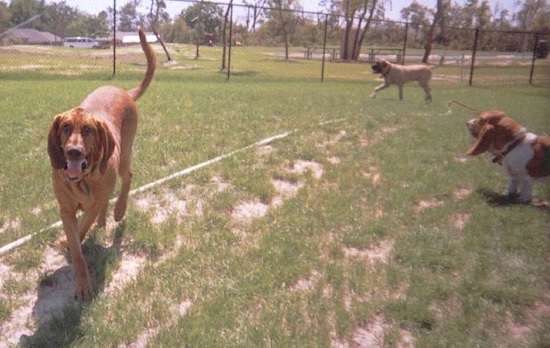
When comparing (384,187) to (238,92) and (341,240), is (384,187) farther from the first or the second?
(238,92)

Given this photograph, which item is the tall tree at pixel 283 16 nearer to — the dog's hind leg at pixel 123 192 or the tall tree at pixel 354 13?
the tall tree at pixel 354 13

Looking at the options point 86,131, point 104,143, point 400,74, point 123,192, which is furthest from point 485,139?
point 400,74

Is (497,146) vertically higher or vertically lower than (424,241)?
higher

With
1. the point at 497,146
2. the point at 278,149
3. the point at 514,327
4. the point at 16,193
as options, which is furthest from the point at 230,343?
the point at 278,149

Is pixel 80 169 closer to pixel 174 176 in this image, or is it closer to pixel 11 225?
pixel 11 225

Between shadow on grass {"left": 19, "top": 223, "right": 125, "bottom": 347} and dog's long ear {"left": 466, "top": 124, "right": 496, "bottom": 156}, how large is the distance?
392cm

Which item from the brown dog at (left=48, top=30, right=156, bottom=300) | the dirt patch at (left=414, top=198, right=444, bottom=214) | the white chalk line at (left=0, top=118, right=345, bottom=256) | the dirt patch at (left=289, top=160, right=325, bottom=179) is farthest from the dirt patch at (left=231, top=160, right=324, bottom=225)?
the brown dog at (left=48, top=30, right=156, bottom=300)

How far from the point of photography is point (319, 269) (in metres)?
3.79

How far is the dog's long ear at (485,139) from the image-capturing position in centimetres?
553

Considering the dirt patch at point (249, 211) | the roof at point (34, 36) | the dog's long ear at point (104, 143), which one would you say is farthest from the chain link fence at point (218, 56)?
the dog's long ear at point (104, 143)

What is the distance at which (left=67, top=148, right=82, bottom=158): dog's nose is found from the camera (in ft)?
9.86

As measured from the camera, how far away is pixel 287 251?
4031 millimetres

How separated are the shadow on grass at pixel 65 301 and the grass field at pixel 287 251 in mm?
13

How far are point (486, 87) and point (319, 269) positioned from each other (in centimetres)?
1853
